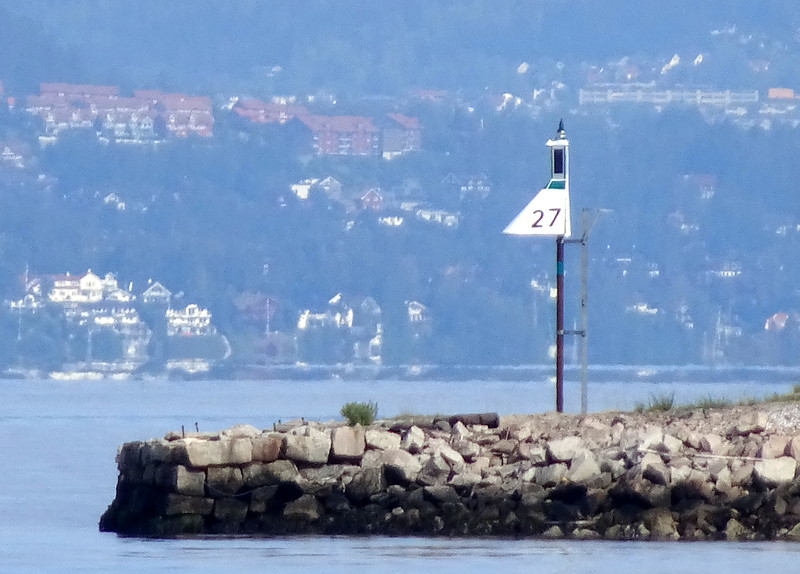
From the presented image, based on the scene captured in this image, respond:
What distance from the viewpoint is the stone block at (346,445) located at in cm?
2502

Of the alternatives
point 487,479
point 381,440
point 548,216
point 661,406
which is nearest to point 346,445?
point 381,440

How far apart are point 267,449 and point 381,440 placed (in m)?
1.16

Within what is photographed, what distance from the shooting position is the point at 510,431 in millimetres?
25703

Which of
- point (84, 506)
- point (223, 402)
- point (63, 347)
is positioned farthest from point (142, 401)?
point (63, 347)

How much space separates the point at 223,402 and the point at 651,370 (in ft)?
261

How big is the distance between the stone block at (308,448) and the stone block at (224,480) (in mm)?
542

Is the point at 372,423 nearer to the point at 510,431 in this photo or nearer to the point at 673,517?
the point at 510,431

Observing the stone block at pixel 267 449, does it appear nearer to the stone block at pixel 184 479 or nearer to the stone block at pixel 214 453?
the stone block at pixel 214 453

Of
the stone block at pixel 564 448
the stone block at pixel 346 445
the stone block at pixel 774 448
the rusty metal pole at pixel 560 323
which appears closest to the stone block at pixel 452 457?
the stone block at pixel 346 445

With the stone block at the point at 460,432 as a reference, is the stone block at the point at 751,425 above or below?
above

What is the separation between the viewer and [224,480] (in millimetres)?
24953

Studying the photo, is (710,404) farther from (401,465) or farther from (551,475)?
(401,465)

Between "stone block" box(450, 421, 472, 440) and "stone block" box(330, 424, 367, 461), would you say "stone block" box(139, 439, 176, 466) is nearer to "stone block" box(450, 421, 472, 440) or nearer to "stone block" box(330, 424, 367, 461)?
"stone block" box(330, 424, 367, 461)

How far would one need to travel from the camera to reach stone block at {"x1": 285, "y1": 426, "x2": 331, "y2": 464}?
24922 mm
